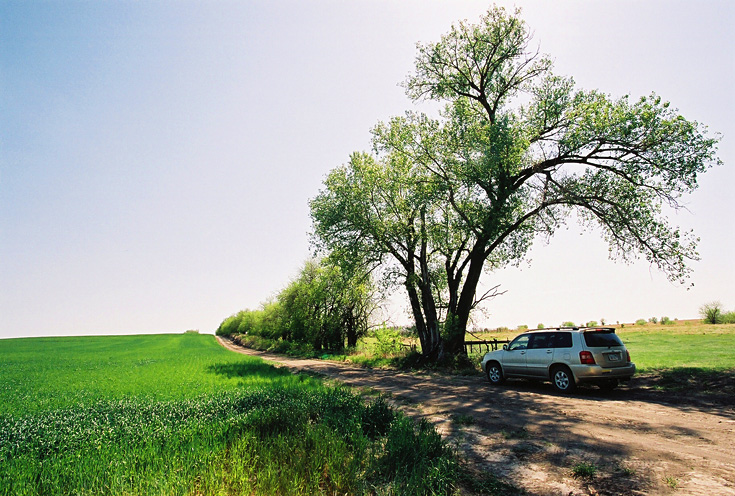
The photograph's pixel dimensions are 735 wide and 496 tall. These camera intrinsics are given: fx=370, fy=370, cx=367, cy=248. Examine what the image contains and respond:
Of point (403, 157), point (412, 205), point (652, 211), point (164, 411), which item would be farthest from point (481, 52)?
point (164, 411)

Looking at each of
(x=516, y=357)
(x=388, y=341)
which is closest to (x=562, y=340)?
(x=516, y=357)

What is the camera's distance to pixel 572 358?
1120 centimetres

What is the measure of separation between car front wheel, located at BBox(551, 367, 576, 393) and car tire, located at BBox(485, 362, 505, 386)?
2.00 m

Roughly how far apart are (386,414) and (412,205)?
52.9ft

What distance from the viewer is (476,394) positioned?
11344 mm

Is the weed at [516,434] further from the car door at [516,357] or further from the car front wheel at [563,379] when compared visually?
the car door at [516,357]

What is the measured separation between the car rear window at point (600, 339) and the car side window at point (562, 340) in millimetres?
489

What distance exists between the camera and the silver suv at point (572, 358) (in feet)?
35.6

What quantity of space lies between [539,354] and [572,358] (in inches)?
46.9

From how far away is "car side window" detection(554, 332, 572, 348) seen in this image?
37.5ft

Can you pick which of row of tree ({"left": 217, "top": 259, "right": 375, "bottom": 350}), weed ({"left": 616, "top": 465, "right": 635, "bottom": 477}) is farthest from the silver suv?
row of tree ({"left": 217, "top": 259, "right": 375, "bottom": 350})

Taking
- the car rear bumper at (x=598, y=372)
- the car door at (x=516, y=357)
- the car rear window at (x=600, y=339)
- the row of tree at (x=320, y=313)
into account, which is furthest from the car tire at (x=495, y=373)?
the row of tree at (x=320, y=313)

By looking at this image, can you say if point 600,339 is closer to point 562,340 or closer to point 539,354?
point 562,340

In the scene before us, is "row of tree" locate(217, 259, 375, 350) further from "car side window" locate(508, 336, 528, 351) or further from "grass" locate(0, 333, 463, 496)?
"grass" locate(0, 333, 463, 496)
